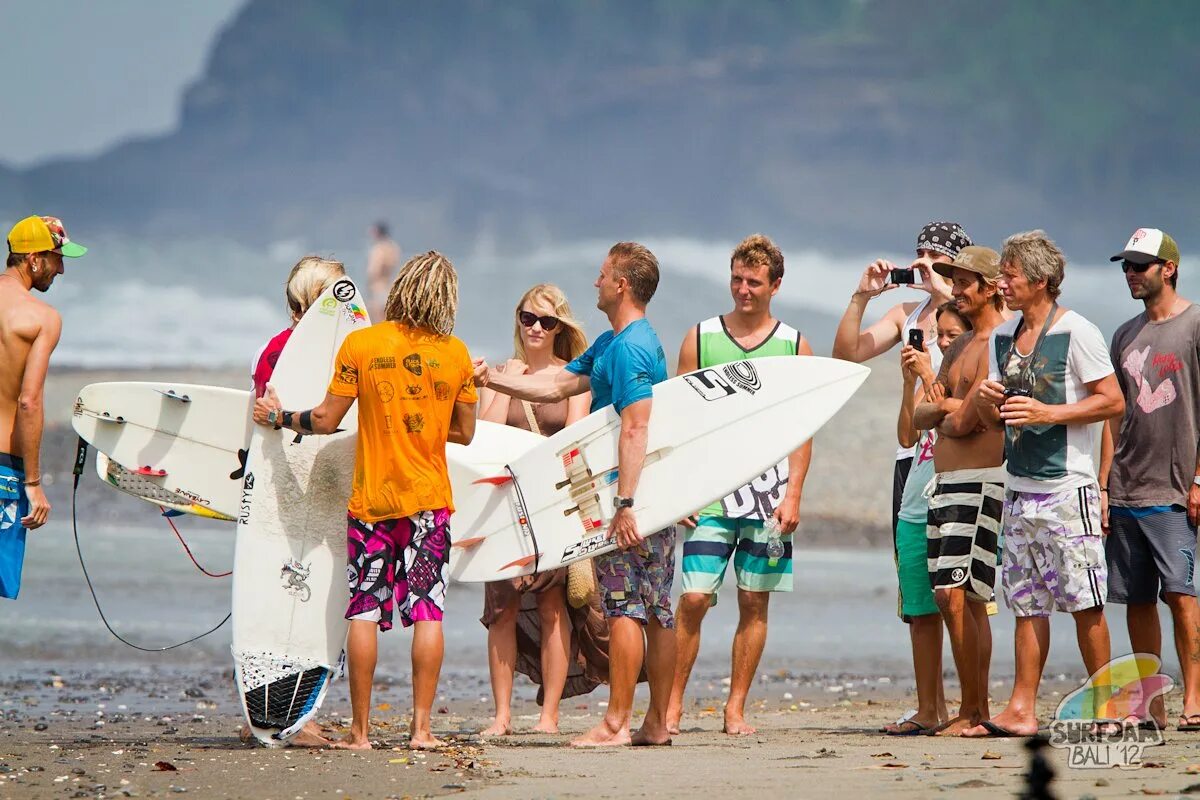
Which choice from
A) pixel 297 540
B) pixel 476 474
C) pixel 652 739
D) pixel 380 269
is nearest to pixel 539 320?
pixel 476 474

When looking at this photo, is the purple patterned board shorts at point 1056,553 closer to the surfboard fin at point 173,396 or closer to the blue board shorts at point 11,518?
the surfboard fin at point 173,396

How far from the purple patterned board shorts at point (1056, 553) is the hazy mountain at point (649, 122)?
25.0 m

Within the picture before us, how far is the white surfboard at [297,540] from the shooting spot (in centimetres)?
452

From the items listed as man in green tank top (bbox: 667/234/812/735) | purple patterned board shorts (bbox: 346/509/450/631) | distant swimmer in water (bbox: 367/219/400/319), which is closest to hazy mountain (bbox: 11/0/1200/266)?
distant swimmer in water (bbox: 367/219/400/319)

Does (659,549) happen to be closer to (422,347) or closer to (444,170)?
(422,347)

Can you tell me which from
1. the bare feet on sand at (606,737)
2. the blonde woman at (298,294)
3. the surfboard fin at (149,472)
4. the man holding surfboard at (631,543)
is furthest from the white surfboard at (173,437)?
the bare feet on sand at (606,737)

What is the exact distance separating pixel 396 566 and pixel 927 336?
2191 mm

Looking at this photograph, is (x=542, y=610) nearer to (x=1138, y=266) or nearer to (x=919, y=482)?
(x=919, y=482)

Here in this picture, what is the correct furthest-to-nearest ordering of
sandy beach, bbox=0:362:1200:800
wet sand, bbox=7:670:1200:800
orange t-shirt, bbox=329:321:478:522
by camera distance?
1. orange t-shirt, bbox=329:321:478:522
2. sandy beach, bbox=0:362:1200:800
3. wet sand, bbox=7:670:1200:800

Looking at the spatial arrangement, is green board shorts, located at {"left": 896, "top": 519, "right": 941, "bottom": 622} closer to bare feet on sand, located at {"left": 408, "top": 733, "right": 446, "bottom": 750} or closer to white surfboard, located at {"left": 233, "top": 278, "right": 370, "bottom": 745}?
bare feet on sand, located at {"left": 408, "top": 733, "right": 446, "bottom": 750}

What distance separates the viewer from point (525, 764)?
3.98 m

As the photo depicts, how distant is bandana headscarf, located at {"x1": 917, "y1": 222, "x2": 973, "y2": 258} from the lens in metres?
5.14

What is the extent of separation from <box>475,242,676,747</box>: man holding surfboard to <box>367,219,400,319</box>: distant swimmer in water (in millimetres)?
18202

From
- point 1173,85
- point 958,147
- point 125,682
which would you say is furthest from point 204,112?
point 125,682
